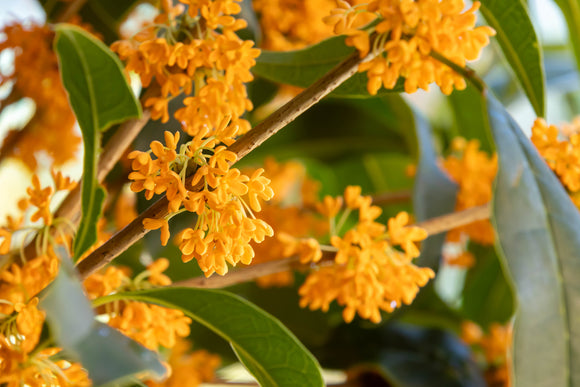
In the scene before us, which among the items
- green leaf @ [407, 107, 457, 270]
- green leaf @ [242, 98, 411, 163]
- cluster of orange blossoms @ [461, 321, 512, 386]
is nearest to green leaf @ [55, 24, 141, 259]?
green leaf @ [407, 107, 457, 270]

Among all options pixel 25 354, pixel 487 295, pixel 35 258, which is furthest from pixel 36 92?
pixel 487 295

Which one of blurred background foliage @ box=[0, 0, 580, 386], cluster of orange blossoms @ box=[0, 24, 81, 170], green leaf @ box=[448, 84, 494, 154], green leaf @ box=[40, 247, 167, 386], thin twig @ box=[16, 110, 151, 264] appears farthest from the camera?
green leaf @ box=[448, 84, 494, 154]

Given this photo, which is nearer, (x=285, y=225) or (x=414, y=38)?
(x=414, y=38)

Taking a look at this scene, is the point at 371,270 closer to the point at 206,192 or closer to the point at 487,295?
the point at 206,192

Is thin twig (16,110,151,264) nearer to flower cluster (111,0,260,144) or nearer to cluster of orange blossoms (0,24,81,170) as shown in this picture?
flower cluster (111,0,260,144)

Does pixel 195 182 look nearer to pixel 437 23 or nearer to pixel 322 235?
pixel 437 23

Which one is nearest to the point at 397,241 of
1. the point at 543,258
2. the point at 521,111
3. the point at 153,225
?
the point at 543,258
